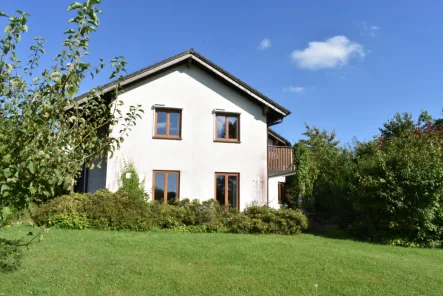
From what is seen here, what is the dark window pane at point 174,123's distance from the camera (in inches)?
703

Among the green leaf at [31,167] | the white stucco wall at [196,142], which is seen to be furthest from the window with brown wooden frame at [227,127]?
the green leaf at [31,167]

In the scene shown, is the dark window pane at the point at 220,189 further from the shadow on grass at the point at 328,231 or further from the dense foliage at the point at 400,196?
the dense foliage at the point at 400,196

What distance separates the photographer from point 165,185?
17.2 meters

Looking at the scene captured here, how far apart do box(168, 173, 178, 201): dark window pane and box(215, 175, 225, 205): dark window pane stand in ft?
6.48

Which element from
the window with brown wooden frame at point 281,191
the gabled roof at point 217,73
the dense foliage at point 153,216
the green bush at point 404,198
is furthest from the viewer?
the window with brown wooden frame at point 281,191

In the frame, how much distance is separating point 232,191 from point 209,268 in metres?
9.69

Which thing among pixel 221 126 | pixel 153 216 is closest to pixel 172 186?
pixel 153 216

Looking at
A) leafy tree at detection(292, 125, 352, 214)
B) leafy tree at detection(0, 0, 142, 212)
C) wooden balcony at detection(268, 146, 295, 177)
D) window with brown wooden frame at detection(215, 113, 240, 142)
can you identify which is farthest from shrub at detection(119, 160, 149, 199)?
leafy tree at detection(0, 0, 142, 212)

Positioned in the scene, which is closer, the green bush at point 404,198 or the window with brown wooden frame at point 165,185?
the green bush at point 404,198

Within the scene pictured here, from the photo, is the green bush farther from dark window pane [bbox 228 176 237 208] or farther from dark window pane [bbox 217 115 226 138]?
dark window pane [bbox 217 115 226 138]

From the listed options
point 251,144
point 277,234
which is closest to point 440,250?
point 277,234

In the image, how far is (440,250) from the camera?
1291 cm

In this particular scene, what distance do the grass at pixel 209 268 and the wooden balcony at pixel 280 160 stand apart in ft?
24.6

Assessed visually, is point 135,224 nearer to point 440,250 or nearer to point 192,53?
point 192,53
